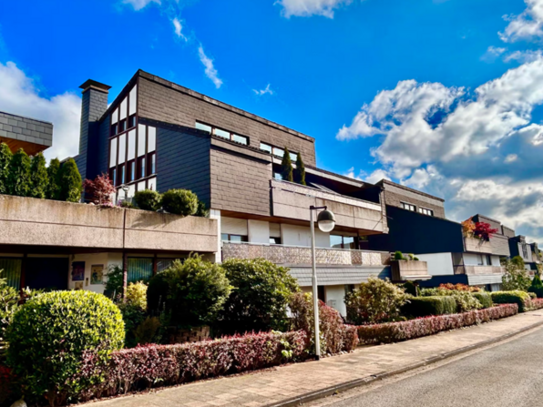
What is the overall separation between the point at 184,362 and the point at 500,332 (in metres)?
14.7

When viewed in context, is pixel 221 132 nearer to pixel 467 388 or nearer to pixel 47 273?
pixel 47 273

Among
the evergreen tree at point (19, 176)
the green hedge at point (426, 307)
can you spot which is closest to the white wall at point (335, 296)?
the green hedge at point (426, 307)

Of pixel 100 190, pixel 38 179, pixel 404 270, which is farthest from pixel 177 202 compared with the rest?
pixel 404 270

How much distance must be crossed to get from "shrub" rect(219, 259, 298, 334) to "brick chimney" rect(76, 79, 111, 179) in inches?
586

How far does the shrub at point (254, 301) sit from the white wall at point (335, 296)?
37.3 feet

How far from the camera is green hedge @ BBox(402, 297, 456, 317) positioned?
19078 mm

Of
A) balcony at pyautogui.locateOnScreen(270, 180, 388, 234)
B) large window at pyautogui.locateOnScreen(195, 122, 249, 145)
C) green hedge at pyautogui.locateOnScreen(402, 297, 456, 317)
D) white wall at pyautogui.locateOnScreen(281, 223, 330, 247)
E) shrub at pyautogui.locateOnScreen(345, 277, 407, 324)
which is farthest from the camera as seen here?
large window at pyautogui.locateOnScreen(195, 122, 249, 145)

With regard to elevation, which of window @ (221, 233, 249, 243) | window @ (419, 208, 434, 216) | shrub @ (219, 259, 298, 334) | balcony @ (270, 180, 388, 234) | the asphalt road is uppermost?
window @ (419, 208, 434, 216)

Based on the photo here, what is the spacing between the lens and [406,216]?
36750mm

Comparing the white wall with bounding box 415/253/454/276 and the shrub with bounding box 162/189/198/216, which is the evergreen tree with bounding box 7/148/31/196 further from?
the white wall with bounding box 415/253/454/276

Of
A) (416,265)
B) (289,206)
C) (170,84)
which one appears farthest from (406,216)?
(170,84)

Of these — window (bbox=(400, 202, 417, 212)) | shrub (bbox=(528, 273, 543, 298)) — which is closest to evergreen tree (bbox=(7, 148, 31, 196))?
window (bbox=(400, 202, 417, 212))

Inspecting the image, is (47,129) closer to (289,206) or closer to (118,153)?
(118,153)

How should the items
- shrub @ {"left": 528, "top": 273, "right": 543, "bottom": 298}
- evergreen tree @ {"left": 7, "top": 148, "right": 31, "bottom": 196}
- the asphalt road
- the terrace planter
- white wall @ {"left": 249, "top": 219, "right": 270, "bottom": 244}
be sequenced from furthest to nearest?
shrub @ {"left": 528, "top": 273, "right": 543, "bottom": 298} → the terrace planter → white wall @ {"left": 249, "top": 219, "right": 270, "bottom": 244} → evergreen tree @ {"left": 7, "top": 148, "right": 31, "bottom": 196} → the asphalt road
